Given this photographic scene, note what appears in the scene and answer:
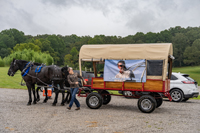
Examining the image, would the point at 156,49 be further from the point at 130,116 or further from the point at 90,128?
the point at 90,128

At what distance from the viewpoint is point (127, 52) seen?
34.0ft

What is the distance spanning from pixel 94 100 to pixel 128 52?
2.63 metres

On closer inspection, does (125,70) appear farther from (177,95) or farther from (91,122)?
(177,95)

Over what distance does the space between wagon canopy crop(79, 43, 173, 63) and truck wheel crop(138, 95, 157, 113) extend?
1661 millimetres

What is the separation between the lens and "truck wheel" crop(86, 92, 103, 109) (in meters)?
10.5

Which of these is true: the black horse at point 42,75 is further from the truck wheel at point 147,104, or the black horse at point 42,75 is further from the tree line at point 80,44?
the tree line at point 80,44

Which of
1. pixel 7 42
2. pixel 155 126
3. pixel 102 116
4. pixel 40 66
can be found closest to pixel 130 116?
pixel 102 116

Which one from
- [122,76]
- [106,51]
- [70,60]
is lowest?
[122,76]

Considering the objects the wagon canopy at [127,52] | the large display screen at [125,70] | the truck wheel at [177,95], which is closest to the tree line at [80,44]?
the truck wheel at [177,95]

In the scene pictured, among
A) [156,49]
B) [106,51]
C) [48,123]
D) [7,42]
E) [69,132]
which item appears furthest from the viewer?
[7,42]

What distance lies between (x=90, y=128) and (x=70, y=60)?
84.0m

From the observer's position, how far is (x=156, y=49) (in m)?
9.97

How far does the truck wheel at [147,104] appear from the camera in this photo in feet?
31.9

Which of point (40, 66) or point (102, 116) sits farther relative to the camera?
point (40, 66)
